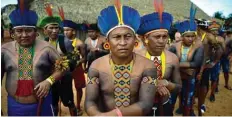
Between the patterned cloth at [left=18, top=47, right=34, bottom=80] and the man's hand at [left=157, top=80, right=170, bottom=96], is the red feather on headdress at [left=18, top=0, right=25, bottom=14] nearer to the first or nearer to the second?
the patterned cloth at [left=18, top=47, right=34, bottom=80]

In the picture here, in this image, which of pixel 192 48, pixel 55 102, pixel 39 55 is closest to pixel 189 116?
pixel 192 48

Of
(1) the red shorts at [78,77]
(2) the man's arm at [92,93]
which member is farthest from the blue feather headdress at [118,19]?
(1) the red shorts at [78,77]

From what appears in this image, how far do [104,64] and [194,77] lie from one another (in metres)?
3.34

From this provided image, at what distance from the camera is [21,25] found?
3504 mm

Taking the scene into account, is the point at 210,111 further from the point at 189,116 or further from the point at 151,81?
the point at 151,81

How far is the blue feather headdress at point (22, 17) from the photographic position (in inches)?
138

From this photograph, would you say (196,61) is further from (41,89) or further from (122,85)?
(122,85)

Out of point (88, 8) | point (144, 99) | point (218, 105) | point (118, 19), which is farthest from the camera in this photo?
point (88, 8)

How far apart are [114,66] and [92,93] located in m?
0.29

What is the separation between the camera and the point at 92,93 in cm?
258

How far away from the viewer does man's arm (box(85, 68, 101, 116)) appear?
8.19 feet

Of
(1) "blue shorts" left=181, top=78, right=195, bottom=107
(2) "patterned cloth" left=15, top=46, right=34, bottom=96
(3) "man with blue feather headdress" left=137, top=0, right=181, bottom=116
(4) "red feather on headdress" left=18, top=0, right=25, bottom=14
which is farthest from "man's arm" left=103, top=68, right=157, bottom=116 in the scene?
(1) "blue shorts" left=181, top=78, right=195, bottom=107

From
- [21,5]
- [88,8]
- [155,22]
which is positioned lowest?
[155,22]

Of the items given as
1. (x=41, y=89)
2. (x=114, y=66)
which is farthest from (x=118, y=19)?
(x=41, y=89)
